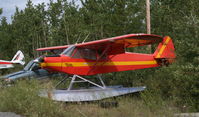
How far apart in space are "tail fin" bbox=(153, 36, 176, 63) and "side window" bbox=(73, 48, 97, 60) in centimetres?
250

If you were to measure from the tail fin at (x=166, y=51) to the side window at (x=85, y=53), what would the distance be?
98.5 inches

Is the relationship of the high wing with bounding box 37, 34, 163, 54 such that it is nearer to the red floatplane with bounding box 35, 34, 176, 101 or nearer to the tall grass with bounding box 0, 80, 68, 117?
the red floatplane with bounding box 35, 34, 176, 101

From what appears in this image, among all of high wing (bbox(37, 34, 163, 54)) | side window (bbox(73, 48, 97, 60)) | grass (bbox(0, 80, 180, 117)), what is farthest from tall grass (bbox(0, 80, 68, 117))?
high wing (bbox(37, 34, 163, 54))

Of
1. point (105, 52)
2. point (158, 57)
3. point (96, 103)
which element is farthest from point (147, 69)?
point (96, 103)

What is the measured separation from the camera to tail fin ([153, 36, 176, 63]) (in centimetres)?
1059

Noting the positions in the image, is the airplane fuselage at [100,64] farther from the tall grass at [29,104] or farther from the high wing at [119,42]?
the tall grass at [29,104]

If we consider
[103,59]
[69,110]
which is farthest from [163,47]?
[69,110]

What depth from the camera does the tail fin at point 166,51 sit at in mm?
10594

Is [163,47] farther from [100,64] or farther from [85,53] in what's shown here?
[85,53]

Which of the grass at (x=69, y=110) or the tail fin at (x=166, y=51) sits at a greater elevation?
the tail fin at (x=166, y=51)

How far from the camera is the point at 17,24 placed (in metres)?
26.9

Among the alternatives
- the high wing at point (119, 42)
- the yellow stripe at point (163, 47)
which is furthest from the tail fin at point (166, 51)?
the high wing at point (119, 42)

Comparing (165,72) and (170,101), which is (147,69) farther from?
(170,101)

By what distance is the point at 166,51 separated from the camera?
11.0m
